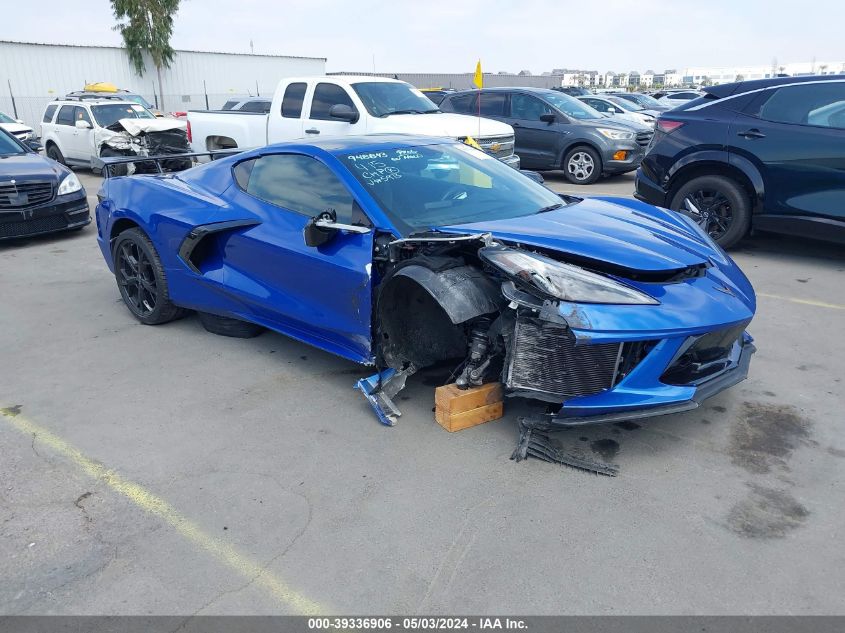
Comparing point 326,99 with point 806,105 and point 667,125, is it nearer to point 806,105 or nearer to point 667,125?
point 667,125

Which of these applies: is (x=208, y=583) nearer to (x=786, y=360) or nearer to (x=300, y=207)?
(x=300, y=207)

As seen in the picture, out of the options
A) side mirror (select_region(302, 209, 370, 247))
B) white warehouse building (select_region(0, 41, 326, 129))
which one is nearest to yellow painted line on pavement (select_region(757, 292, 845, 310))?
side mirror (select_region(302, 209, 370, 247))

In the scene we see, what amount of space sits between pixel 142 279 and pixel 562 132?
8.96m

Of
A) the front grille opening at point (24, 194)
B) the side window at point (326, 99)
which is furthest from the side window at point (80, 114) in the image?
the front grille opening at point (24, 194)

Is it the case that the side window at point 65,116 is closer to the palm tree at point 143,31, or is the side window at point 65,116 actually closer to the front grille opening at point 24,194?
the front grille opening at point 24,194

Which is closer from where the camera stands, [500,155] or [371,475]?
[371,475]

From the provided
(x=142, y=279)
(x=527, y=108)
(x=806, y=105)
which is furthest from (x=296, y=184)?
(x=527, y=108)

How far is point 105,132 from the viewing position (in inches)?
568

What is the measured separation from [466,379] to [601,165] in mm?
9308

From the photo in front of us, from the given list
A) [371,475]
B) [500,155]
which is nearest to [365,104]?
[500,155]

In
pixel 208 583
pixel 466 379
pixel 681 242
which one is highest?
pixel 681 242

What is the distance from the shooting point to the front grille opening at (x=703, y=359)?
3137 mm

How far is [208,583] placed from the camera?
2.53m

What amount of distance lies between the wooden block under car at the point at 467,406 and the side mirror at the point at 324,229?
3.29ft
